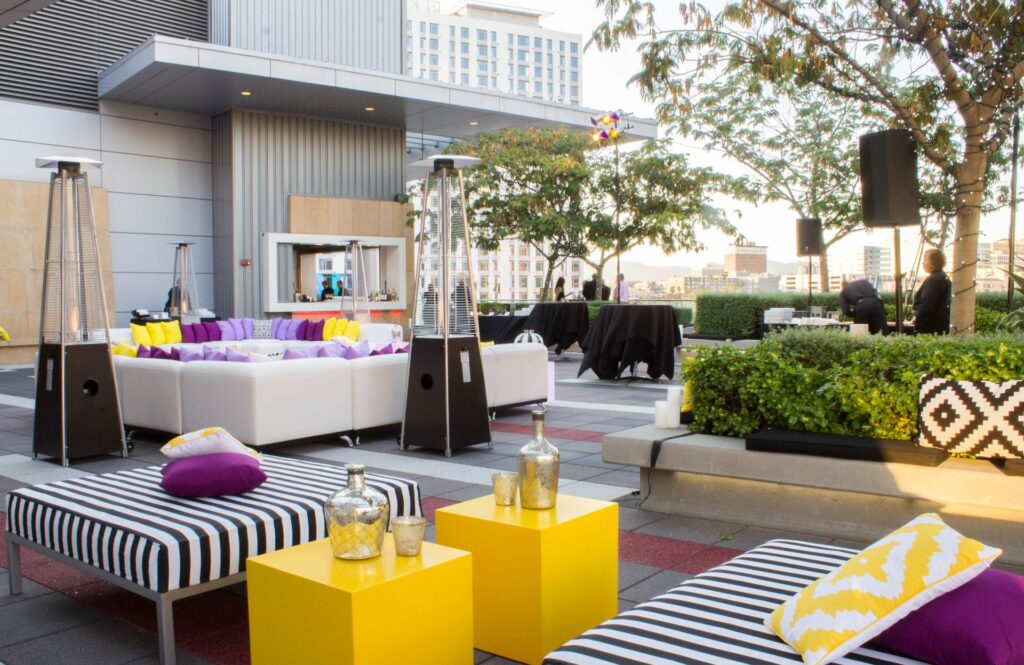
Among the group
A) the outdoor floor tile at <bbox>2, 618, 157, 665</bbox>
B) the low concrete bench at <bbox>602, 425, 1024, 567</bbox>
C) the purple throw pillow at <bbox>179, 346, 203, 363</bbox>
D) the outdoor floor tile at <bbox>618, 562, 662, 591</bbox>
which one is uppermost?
the purple throw pillow at <bbox>179, 346, 203, 363</bbox>

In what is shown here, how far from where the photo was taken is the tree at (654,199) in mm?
18781

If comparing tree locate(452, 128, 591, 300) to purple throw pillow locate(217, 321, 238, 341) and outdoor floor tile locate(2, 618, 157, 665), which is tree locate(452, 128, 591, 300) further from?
outdoor floor tile locate(2, 618, 157, 665)

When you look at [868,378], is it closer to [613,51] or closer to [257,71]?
[613,51]

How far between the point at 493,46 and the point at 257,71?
123 m

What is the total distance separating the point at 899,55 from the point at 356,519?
702cm

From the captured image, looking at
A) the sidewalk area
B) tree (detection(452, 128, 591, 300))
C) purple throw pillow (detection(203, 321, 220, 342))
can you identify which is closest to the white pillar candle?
the sidewalk area

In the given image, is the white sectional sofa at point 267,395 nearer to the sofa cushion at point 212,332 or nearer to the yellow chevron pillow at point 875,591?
the yellow chevron pillow at point 875,591

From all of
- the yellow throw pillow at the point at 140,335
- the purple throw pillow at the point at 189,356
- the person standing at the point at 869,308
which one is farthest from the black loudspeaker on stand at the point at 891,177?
the yellow throw pillow at the point at 140,335

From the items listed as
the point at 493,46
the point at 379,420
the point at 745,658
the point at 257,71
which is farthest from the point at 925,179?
the point at 493,46

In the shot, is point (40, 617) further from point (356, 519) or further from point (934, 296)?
point (934, 296)

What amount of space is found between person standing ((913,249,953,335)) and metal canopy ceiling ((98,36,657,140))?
999cm

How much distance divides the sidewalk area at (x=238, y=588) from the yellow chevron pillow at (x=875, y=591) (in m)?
1.14

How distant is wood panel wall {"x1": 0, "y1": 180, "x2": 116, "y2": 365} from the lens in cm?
1423

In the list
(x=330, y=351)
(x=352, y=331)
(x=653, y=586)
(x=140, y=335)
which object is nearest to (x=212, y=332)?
(x=140, y=335)
